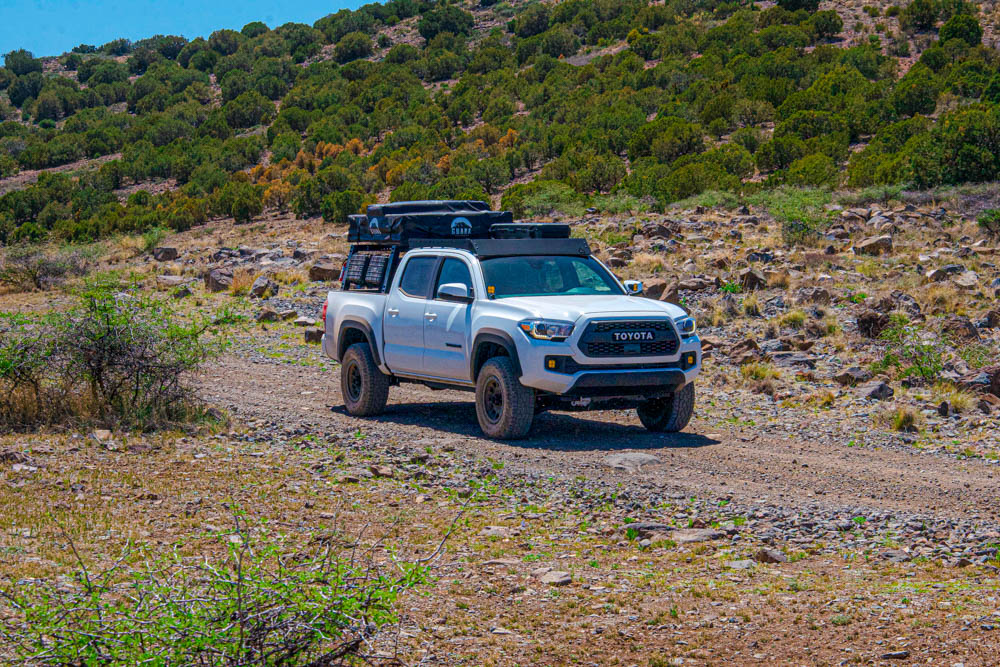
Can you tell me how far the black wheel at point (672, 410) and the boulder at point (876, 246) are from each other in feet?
42.2

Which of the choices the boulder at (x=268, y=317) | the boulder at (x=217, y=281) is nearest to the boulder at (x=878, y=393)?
the boulder at (x=268, y=317)

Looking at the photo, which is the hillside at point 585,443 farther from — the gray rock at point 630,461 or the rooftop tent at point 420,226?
the rooftop tent at point 420,226

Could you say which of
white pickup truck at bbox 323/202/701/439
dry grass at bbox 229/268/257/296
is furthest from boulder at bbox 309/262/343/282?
white pickup truck at bbox 323/202/701/439

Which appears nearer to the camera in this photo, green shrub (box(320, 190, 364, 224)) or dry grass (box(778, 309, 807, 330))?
dry grass (box(778, 309, 807, 330))

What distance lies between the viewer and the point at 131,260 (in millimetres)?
35031

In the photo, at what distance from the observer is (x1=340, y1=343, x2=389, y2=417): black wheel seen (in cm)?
1204

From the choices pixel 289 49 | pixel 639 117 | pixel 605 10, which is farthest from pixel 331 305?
pixel 289 49

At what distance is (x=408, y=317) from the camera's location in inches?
457

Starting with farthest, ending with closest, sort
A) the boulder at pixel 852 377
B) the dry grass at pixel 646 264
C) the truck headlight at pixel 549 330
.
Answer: the dry grass at pixel 646 264
the boulder at pixel 852 377
the truck headlight at pixel 549 330

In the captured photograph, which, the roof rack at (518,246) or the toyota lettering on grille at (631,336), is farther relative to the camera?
the roof rack at (518,246)

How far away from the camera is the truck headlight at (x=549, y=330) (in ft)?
32.6

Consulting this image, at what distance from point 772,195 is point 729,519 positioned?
23.9m

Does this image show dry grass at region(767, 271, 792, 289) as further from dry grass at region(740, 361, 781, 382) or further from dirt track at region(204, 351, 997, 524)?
dirt track at region(204, 351, 997, 524)

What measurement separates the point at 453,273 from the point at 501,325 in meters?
1.34
